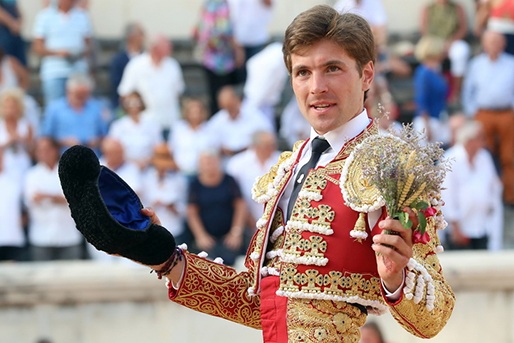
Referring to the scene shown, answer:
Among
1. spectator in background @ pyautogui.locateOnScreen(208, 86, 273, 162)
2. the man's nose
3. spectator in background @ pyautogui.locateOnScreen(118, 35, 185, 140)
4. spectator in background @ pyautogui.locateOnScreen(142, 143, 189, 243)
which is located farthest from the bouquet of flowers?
spectator in background @ pyautogui.locateOnScreen(118, 35, 185, 140)

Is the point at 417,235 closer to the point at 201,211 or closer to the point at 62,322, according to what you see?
the point at 62,322

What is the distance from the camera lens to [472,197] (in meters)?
9.44

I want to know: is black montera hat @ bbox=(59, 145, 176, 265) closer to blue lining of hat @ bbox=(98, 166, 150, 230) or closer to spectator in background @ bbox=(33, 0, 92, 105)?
blue lining of hat @ bbox=(98, 166, 150, 230)

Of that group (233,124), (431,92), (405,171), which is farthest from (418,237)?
(431,92)

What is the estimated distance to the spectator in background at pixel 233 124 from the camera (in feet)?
32.7

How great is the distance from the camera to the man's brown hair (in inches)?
153

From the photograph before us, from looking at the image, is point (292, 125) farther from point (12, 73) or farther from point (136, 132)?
point (12, 73)

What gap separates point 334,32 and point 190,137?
5.93 meters

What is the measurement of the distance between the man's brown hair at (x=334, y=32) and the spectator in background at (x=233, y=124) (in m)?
5.90

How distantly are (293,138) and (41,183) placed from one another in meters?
2.29

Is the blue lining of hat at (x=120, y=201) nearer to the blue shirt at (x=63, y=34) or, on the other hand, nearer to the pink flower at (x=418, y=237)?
the pink flower at (x=418, y=237)

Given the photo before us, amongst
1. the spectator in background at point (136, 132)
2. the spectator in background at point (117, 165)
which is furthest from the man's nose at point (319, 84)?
the spectator in background at point (136, 132)

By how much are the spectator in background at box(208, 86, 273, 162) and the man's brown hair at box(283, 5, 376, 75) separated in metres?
5.90

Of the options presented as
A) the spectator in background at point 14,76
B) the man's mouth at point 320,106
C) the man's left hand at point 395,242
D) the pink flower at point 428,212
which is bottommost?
the spectator in background at point 14,76
